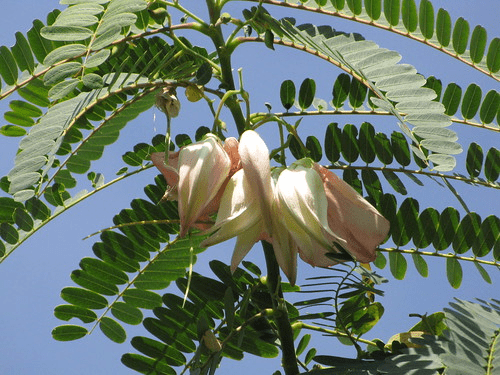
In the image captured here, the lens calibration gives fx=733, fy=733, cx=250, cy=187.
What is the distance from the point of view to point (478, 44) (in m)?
1.37

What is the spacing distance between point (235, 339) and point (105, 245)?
340 mm

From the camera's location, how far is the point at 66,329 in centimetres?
142

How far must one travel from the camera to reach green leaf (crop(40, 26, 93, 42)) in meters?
0.98

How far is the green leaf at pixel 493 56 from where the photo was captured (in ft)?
4.46

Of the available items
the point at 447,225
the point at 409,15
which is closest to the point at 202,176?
the point at 447,225

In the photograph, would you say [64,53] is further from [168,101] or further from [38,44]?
[38,44]

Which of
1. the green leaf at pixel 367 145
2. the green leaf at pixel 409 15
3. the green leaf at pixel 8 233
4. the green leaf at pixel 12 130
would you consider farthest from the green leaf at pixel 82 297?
the green leaf at pixel 409 15

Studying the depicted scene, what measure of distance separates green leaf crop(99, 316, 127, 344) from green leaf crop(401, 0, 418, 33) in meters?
0.80

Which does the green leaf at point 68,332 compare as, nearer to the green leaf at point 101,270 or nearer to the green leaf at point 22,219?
the green leaf at point 101,270

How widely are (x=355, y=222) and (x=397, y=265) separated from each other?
1.19 ft

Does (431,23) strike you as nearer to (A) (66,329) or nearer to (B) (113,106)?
(B) (113,106)

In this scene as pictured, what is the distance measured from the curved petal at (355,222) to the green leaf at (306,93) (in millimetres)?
416

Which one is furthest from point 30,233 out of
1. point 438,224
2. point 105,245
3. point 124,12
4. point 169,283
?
point 438,224

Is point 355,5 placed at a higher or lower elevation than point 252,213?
higher
